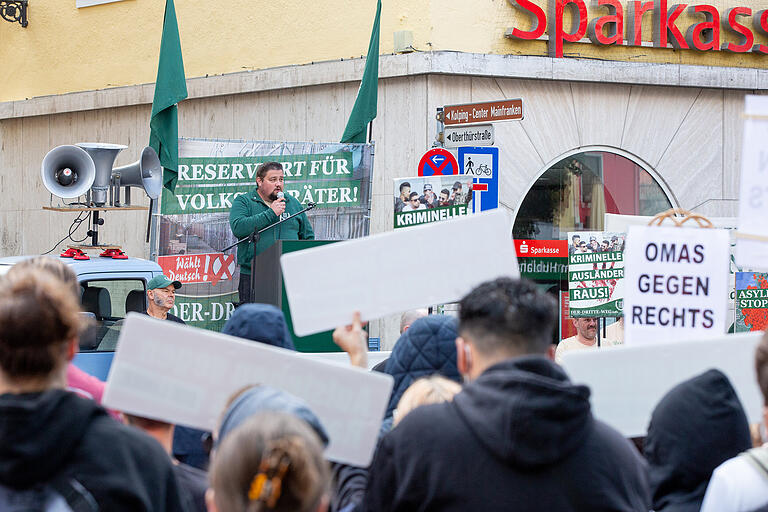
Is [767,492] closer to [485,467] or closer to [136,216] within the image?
[485,467]

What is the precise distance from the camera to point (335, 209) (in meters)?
11.6

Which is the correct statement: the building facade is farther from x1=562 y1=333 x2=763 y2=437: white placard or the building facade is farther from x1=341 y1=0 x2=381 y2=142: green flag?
x1=562 y1=333 x2=763 y2=437: white placard

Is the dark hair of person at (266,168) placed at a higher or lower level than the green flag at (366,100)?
lower

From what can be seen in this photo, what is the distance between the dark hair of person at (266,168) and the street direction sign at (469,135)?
1722mm

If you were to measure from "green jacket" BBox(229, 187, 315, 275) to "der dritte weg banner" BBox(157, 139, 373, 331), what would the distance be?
60cm

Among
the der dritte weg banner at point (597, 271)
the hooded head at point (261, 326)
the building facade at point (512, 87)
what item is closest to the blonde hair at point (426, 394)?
the hooded head at point (261, 326)

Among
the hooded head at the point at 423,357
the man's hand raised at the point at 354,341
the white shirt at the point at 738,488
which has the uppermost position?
the man's hand raised at the point at 354,341

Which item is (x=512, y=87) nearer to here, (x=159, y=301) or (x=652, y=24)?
(x=652, y=24)

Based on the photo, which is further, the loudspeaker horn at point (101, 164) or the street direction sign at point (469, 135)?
the street direction sign at point (469, 135)

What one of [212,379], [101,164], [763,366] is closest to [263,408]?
[212,379]

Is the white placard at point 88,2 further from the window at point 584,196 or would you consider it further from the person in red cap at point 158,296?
the person in red cap at point 158,296

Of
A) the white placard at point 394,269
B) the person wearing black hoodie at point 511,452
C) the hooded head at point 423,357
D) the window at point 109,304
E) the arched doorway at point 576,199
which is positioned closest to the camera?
the person wearing black hoodie at point 511,452

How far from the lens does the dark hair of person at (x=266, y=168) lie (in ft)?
34.7

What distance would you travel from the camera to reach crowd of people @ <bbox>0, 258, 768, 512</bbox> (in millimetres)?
2246
